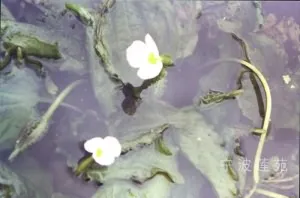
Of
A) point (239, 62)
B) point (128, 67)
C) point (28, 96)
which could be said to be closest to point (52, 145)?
point (28, 96)

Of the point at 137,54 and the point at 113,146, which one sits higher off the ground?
the point at 137,54

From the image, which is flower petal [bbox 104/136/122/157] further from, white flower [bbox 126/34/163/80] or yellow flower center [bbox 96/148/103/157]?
white flower [bbox 126/34/163/80]

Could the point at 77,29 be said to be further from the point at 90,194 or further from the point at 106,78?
the point at 90,194

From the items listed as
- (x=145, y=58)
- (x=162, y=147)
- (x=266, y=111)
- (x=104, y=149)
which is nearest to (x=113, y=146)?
(x=104, y=149)

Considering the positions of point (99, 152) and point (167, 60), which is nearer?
point (99, 152)

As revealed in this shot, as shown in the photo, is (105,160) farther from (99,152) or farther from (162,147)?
(162,147)

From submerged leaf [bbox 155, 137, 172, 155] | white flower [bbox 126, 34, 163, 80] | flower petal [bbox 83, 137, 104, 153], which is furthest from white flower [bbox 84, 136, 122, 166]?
white flower [bbox 126, 34, 163, 80]
